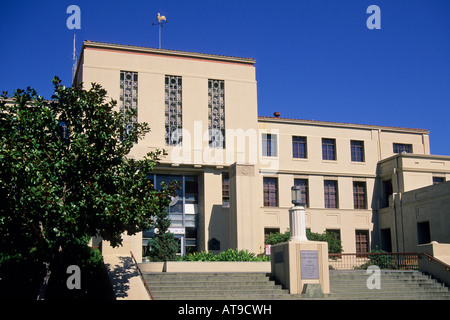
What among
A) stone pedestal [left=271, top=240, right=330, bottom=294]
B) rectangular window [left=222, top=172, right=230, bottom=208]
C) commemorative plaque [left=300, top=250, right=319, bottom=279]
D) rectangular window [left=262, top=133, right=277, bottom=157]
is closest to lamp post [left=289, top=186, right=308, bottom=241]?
stone pedestal [left=271, top=240, right=330, bottom=294]

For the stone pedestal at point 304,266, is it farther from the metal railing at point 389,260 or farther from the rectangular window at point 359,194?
the rectangular window at point 359,194

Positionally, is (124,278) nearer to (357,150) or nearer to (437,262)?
(437,262)

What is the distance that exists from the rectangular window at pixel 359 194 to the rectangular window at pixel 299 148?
4.30 metres

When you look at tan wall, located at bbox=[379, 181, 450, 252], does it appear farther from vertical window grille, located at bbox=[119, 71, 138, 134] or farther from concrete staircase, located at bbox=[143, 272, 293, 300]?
vertical window grille, located at bbox=[119, 71, 138, 134]

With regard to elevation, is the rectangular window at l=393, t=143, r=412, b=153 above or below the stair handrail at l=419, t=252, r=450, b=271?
above

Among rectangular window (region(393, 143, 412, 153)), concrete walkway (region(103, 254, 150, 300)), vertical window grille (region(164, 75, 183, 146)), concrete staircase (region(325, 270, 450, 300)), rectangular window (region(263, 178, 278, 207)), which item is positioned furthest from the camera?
rectangular window (region(393, 143, 412, 153))

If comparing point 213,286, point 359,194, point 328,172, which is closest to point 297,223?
point 213,286

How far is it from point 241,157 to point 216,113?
3268 millimetres

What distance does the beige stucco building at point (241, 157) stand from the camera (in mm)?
31141

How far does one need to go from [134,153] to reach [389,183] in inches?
703

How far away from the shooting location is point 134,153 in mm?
30578

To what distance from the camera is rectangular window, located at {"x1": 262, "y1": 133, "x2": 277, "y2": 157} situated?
3416 cm

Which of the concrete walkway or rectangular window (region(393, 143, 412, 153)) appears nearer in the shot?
the concrete walkway

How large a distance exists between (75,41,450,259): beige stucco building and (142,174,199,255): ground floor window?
0.06 metres
